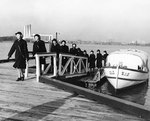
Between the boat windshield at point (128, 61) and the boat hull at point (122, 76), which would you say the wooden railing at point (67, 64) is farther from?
the boat windshield at point (128, 61)

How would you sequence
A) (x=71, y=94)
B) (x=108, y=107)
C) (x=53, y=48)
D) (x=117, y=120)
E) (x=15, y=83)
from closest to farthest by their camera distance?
1. (x=117, y=120)
2. (x=108, y=107)
3. (x=71, y=94)
4. (x=15, y=83)
5. (x=53, y=48)

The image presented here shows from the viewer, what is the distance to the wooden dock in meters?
4.72

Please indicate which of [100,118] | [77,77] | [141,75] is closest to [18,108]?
[100,118]

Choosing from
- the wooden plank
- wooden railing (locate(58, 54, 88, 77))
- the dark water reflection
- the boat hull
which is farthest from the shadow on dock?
the boat hull

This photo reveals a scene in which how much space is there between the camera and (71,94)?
6.85m

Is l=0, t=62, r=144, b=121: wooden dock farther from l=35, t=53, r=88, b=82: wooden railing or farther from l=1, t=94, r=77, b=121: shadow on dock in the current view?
l=35, t=53, r=88, b=82: wooden railing

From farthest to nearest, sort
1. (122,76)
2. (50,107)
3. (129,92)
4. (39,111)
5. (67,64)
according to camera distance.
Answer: (129,92), (122,76), (67,64), (50,107), (39,111)

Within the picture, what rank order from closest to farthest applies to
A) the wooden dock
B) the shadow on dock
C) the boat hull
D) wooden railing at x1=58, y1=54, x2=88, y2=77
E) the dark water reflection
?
1. the shadow on dock
2. the wooden dock
3. wooden railing at x1=58, y1=54, x2=88, y2=77
4. the boat hull
5. the dark water reflection

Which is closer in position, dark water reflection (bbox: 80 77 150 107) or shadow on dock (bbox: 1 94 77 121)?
shadow on dock (bbox: 1 94 77 121)

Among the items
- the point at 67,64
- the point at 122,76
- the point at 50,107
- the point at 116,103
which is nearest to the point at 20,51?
the point at 67,64

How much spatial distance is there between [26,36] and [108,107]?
14141 millimetres

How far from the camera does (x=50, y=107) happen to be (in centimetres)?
539

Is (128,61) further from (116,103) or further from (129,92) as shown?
(116,103)

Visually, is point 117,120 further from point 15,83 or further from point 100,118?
point 15,83
